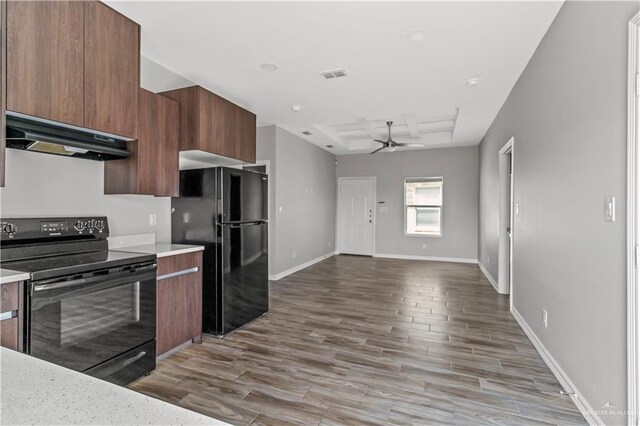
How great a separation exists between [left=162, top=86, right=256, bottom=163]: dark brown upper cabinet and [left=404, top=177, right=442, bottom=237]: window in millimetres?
5071

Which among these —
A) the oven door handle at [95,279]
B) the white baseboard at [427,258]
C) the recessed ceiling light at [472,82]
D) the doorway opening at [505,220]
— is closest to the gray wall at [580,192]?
the recessed ceiling light at [472,82]

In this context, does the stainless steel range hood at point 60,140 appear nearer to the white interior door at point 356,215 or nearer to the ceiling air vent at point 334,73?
the ceiling air vent at point 334,73

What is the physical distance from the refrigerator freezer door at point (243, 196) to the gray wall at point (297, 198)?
180cm

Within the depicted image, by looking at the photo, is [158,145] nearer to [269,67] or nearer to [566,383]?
[269,67]

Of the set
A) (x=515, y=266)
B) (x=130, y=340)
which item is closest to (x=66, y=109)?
(x=130, y=340)

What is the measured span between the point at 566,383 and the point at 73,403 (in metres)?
2.79

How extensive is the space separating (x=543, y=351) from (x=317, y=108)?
3744mm

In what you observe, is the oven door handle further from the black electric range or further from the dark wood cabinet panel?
the dark wood cabinet panel

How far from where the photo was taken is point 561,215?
7.70 feet

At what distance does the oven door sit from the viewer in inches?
68.8

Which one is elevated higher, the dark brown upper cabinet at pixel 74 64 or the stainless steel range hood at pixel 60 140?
the dark brown upper cabinet at pixel 74 64

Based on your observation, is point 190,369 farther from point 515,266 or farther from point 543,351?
point 515,266

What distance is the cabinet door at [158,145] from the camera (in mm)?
2686

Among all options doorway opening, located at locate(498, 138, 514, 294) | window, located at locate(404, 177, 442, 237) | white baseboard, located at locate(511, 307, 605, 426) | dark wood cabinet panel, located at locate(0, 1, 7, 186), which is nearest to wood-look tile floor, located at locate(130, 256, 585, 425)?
white baseboard, located at locate(511, 307, 605, 426)
